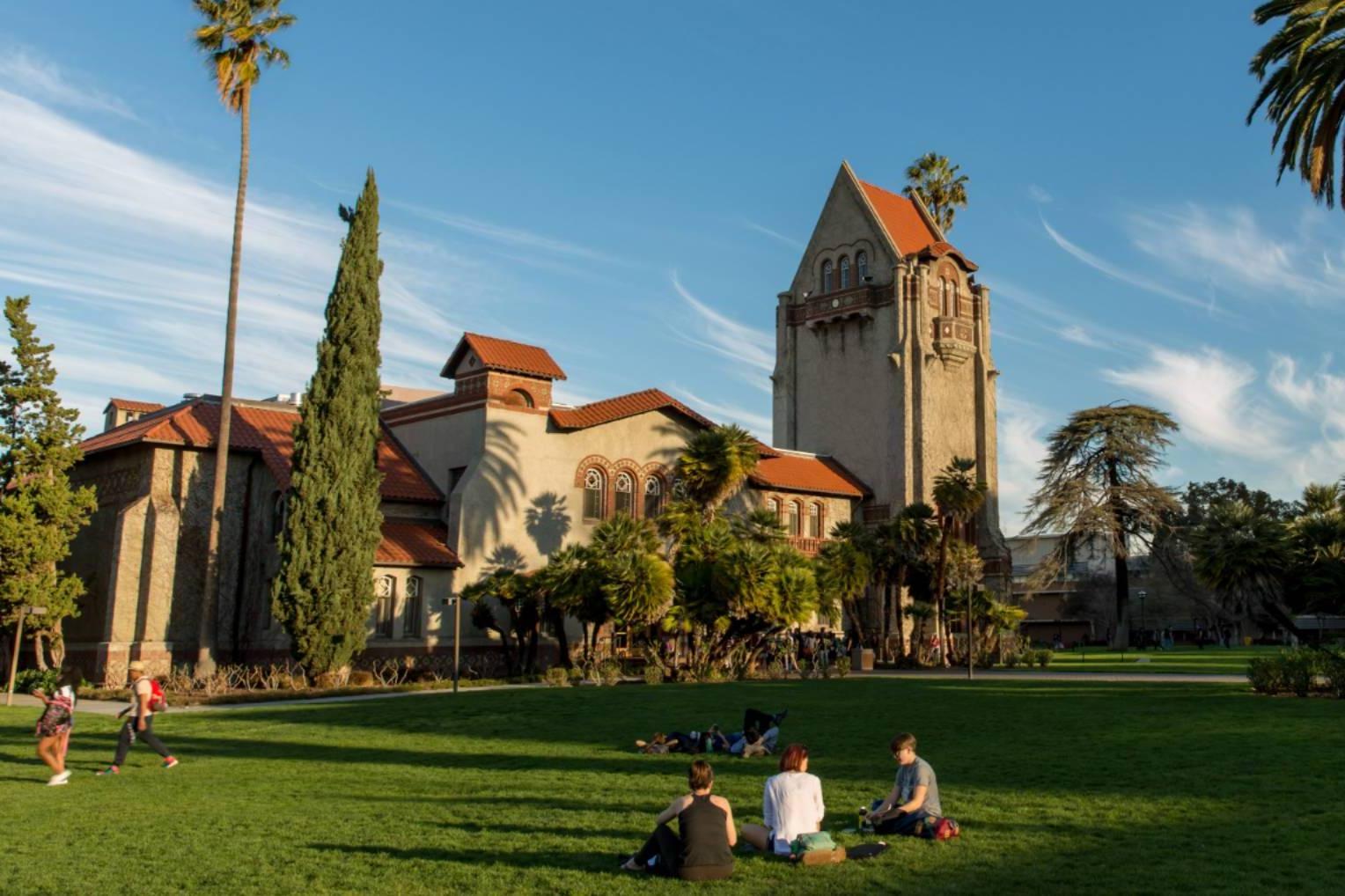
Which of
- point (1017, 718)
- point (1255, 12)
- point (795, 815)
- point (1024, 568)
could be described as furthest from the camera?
point (1024, 568)

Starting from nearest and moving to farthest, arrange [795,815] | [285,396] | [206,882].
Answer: [206,882], [795,815], [285,396]

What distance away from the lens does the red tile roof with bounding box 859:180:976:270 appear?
189 feet

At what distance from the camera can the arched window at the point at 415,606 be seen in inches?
1507

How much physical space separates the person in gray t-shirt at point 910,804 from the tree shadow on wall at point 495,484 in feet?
97.3

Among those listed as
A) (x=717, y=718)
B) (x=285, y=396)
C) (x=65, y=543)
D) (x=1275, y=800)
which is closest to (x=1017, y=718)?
(x=717, y=718)

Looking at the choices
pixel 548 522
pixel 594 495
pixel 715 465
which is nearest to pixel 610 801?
pixel 715 465

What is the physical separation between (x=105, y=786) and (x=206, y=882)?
669 cm

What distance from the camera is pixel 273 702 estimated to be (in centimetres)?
2941

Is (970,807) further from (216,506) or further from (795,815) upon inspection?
(216,506)

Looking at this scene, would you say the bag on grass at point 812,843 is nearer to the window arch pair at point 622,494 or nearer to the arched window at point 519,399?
the arched window at point 519,399

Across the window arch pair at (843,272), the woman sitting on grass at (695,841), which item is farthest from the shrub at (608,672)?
the window arch pair at (843,272)

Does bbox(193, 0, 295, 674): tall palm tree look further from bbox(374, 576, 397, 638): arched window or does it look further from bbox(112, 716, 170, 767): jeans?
bbox(112, 716, 170, 767): jeans

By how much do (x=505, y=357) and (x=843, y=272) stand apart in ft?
78.1

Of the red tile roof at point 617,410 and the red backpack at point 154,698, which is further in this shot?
the red tile roof at point 617,410
